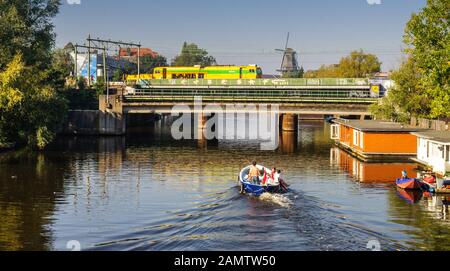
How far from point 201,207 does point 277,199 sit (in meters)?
5.17

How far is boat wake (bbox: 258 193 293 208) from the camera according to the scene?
39497 mm

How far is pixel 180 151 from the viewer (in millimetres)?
81000

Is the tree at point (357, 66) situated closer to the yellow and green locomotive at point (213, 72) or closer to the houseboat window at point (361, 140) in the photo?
the yellow and green locomotive at point (213, 72)

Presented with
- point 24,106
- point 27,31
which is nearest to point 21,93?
point 24,106

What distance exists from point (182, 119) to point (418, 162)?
355 feet

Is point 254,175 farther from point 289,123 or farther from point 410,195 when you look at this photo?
point 289,123

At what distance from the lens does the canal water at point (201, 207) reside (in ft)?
101

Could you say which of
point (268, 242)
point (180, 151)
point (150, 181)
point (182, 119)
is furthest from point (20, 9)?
point (182, 119)

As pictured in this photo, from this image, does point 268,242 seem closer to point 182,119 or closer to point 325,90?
point 325,90

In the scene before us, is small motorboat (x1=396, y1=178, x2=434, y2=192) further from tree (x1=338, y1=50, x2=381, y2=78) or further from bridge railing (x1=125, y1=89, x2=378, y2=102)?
tree (x1=338, y1=50, x2=381, y2=78)

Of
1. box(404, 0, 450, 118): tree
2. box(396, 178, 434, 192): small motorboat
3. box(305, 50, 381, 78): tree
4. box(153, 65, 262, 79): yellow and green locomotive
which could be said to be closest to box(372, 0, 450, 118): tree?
box(404, 0, 450, 118): tree

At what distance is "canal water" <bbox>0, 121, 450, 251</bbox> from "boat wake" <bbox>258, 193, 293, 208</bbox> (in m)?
0.10
